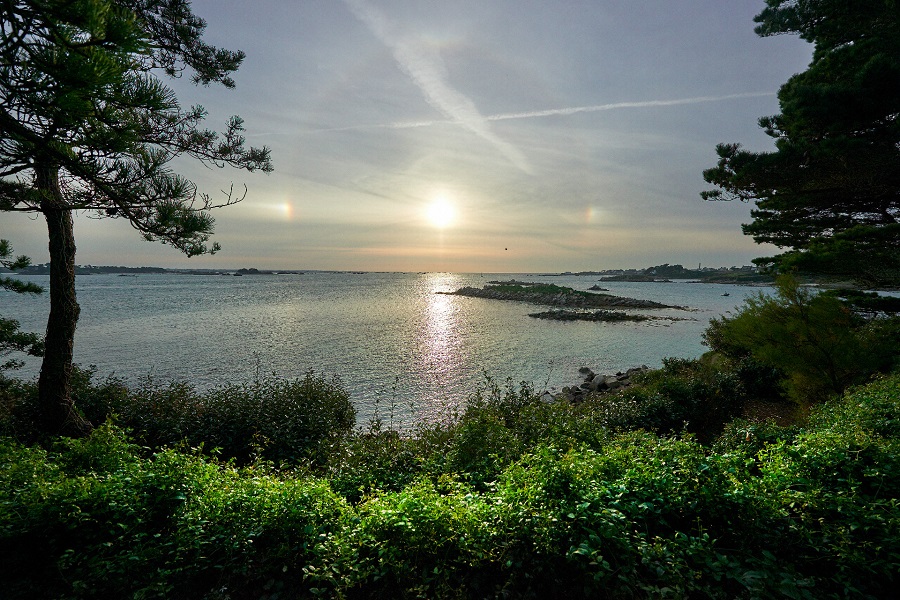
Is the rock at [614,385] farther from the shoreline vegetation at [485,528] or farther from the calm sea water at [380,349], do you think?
the shoreline vegetation at [485,528]

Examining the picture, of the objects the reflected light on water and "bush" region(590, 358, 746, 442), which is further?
the reflected light on water

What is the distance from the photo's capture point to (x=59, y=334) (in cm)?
731

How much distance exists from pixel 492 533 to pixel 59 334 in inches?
385

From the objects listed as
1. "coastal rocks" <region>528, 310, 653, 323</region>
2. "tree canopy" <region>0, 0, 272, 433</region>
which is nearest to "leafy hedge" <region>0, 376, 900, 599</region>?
"tree canopy" <region>0, 0, 272, 433</region>

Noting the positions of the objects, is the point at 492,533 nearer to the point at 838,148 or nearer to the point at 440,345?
the point at 838,148

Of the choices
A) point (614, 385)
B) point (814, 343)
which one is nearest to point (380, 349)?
point (614, 385)

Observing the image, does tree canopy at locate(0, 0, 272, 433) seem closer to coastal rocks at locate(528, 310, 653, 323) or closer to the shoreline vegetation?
the shoreline vegetation

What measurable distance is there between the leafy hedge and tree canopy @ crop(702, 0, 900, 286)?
8.86 meters

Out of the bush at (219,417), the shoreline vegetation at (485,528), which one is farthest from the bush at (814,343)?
the bush at (219,417)

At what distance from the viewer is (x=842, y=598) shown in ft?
8.29

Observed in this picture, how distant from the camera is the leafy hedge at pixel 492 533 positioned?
2703 millimetres

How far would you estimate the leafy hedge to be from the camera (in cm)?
270

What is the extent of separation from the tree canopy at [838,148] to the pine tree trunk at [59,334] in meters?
16.4

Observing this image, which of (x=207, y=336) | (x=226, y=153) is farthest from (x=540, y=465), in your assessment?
(x=207, y=336)
